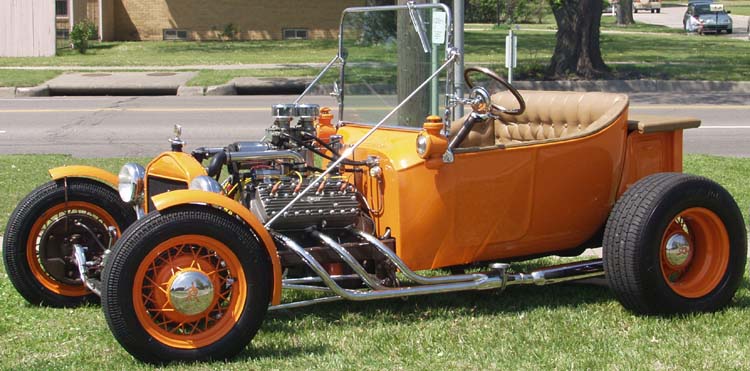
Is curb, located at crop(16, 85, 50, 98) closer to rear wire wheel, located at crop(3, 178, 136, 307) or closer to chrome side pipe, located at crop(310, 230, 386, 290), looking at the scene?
rear wire wheel, located at crop(3, 178, 136, 307)

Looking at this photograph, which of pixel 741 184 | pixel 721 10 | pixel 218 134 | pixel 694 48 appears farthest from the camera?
pixel 721 10

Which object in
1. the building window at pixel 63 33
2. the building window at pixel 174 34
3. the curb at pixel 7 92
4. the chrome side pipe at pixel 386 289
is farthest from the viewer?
Answer: the building window at pixel 174 34

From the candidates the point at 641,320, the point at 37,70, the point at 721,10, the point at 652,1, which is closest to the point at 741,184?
the point at 641,320

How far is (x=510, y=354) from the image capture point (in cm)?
457

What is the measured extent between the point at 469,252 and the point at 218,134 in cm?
863

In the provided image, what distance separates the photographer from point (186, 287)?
431cm

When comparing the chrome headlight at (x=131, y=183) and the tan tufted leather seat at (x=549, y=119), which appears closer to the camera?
the chrome headlight at (x=131, y=183)

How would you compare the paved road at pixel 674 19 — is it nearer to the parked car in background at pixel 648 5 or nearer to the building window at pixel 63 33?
the parked car in background at pixel 648 5

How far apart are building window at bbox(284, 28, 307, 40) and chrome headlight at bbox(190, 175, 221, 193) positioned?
28.4 meters

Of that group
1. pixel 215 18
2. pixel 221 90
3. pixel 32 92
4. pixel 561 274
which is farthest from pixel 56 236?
pixel 215 18

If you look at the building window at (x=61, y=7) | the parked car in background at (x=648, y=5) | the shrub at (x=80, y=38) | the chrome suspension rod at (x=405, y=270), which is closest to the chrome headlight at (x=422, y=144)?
the chrome suspension rod at (x=405, y=270)

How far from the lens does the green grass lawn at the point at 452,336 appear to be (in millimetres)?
4457

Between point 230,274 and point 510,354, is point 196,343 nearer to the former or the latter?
point 230,274

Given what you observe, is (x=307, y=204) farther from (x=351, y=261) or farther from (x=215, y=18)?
(x=215, y=18)
